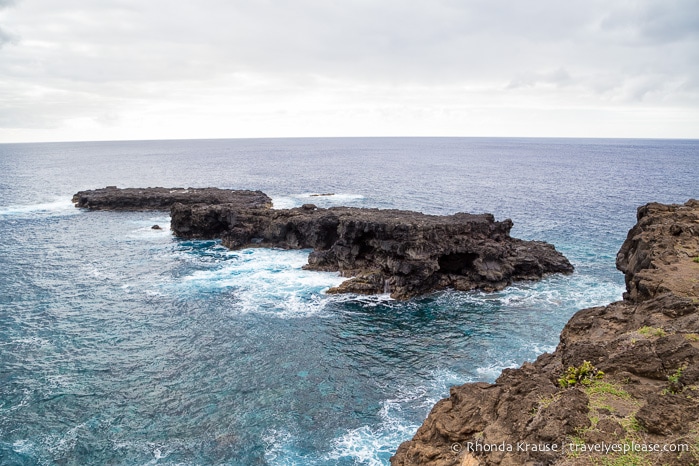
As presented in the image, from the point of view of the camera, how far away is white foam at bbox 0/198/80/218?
98.8 metres

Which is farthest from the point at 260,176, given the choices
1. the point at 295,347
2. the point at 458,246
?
the point at 295,347

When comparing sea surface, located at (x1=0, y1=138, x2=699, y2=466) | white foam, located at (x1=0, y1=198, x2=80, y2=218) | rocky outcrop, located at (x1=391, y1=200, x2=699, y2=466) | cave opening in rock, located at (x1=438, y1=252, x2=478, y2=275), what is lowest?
sea surface, located at (x1=0, y1=138, x2=699, y2=466)

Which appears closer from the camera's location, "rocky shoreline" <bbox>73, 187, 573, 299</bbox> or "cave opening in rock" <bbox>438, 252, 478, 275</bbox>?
"rocky shoreline" <bbox>73, 187, 573, 299</bbox>

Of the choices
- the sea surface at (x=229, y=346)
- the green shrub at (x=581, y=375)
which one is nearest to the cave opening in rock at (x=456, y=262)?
the sea surface at (x=229, y=346)

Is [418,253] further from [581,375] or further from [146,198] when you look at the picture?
[146,198]

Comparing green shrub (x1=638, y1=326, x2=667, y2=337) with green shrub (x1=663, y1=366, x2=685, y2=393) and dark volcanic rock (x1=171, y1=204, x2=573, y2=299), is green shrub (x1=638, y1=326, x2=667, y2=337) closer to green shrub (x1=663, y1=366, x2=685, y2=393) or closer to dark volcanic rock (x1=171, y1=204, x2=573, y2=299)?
green shrub (x1=663, y1=366, x2=685, y2=393)

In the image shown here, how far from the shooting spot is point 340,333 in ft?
144

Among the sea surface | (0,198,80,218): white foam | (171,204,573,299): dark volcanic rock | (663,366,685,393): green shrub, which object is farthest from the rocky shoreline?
(0,198,80,218): white foam

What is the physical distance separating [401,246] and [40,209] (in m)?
89.2

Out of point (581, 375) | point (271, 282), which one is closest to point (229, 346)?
point (271, 282)

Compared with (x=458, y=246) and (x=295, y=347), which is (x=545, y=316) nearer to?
(x=458, y=246)

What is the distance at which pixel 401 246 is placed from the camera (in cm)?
5584

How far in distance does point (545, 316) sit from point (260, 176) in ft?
463

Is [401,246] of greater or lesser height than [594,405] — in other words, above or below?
below
